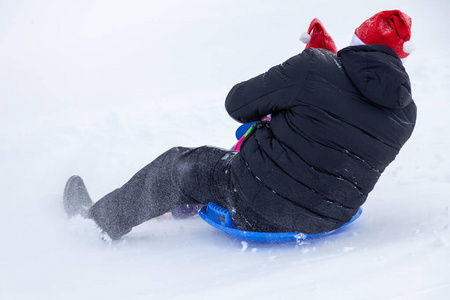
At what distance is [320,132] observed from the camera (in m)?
1.54

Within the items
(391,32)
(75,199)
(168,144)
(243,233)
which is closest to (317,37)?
(391,32)

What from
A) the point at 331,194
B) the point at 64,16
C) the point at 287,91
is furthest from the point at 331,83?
the point at 64,16

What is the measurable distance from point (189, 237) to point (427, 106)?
269 cm

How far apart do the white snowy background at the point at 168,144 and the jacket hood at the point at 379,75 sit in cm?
50

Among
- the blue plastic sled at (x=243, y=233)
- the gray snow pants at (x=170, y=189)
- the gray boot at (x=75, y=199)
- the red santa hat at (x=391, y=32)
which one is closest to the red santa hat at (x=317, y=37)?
the red santa hat at (x=391, y=32)

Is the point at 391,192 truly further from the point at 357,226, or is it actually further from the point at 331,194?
the point at 331,194

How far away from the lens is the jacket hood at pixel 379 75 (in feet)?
4.67

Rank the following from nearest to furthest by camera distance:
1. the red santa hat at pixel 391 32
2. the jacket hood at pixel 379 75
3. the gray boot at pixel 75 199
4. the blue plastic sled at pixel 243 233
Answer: the jacket hood at pixel 379 75 → the red santa hat at pixel 391 32 → the blue plastic sled at pixel 243 233 → the gray boot at pixel 75 199

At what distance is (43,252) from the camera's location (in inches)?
73.9

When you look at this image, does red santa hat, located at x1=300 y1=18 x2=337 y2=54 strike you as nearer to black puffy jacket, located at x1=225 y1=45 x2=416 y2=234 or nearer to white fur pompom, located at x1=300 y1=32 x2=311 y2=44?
white fur pompom, located at x1=300 y1=32 x2=311 y2=44

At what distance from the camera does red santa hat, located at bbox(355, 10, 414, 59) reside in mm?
1525

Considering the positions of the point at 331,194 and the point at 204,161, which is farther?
the point at 204,161

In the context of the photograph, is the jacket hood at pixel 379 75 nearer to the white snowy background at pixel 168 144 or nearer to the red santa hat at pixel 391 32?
the red santa hat at pixel 391 32

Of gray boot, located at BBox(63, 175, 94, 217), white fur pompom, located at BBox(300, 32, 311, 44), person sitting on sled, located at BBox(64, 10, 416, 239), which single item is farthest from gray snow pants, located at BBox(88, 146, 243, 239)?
white fur pompom, located at BBox(300, 32, 311, 44)
